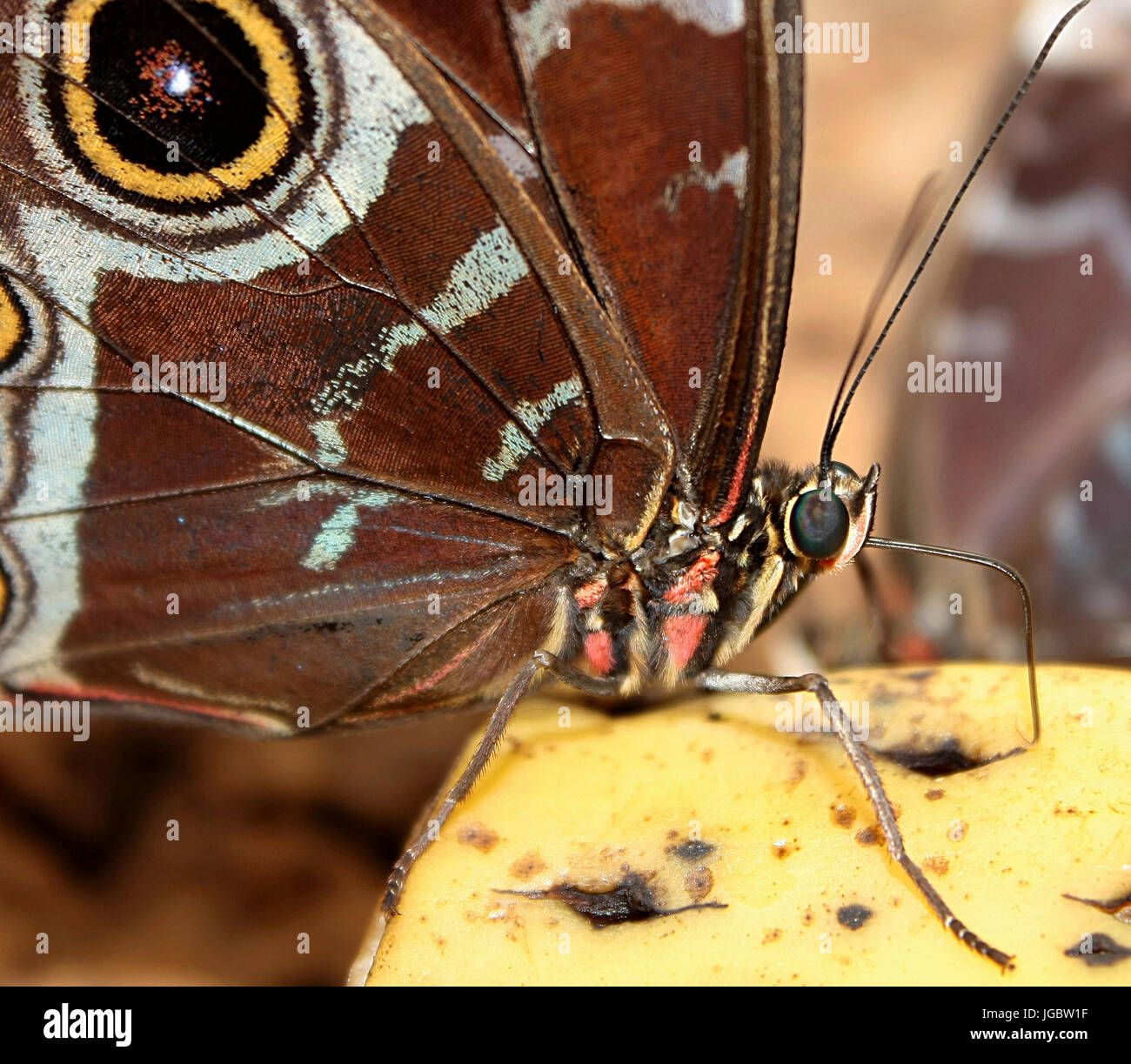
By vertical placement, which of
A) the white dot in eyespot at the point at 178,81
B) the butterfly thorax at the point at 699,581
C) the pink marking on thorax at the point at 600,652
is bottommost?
the pink marking on thorax at the point at 600,652

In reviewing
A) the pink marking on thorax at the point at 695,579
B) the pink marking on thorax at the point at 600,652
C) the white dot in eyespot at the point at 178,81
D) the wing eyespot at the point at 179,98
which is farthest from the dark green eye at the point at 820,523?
the white dot in eyespot at the point at 178,81

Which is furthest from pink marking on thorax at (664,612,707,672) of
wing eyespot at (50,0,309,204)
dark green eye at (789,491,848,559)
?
wing eyespot at (50,0,309,204)

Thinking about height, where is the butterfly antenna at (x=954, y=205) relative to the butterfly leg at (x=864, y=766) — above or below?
above

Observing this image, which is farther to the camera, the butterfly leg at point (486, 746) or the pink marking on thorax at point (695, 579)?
the pink marking on thorax at point (695, 579)

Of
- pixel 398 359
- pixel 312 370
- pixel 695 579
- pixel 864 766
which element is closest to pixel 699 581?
pixel 695 579

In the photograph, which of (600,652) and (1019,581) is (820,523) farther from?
(600,652)

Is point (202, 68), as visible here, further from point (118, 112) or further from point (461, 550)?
point (461, 550)

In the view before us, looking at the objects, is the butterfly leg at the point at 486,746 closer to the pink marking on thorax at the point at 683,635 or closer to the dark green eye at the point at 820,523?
the pink marking on thorax at the point at 683,635

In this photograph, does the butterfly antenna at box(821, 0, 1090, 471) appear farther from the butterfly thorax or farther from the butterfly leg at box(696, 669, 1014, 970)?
the butterfly leg at box(696, 669, 1014, 970)
